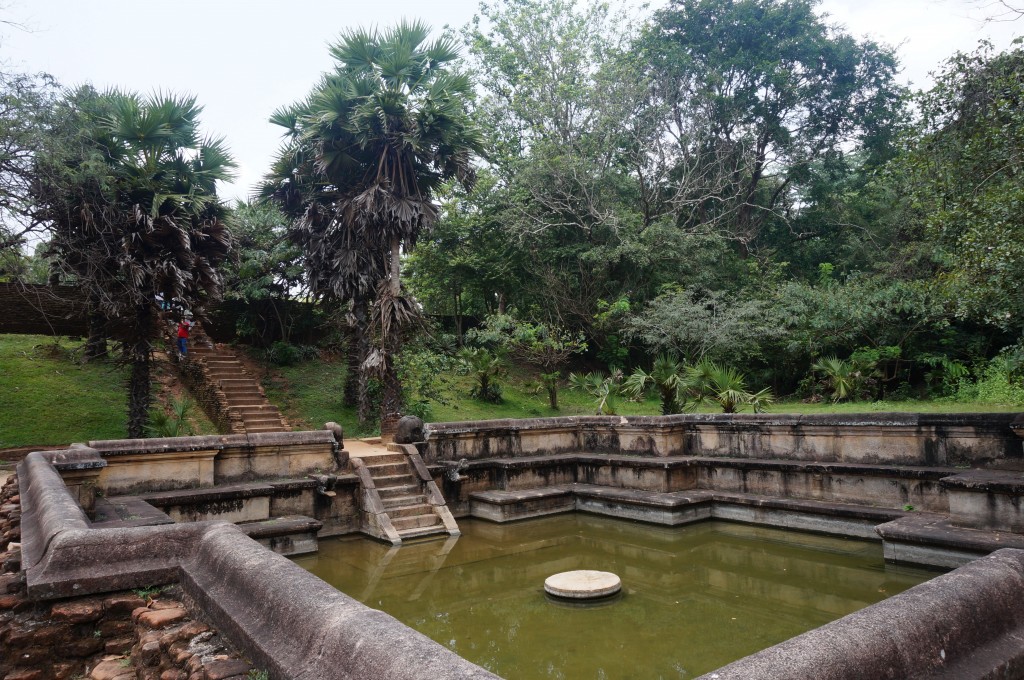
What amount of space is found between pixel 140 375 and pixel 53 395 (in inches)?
153

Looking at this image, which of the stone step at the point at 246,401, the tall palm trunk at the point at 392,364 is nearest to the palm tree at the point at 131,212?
the stone step at the point at 246,401

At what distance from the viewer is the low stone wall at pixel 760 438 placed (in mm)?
6645

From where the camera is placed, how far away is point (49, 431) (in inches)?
484

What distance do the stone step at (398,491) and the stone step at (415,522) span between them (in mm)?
472

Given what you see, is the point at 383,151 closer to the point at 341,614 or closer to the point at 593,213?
the point at 593,213

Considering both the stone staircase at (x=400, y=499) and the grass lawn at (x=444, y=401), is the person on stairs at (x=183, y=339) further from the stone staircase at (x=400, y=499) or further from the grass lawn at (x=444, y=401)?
the stone staircase at (x=400, y=499)

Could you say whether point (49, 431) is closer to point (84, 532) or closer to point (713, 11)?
point (84, 532)

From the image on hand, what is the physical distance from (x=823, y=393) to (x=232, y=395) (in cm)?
1440

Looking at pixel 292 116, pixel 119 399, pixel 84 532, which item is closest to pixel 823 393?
pixel 292 116

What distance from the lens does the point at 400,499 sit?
8.62m

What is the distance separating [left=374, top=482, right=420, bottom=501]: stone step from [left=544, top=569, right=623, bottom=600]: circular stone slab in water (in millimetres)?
3459

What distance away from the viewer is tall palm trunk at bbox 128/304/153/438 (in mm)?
11445

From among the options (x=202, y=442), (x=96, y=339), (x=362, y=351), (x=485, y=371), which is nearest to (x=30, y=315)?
(x=96, y=339)

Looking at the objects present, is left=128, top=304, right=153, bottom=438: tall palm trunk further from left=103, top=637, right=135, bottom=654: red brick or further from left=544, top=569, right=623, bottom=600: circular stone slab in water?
left=103, top=637, right=135, bottom=654: red brick
